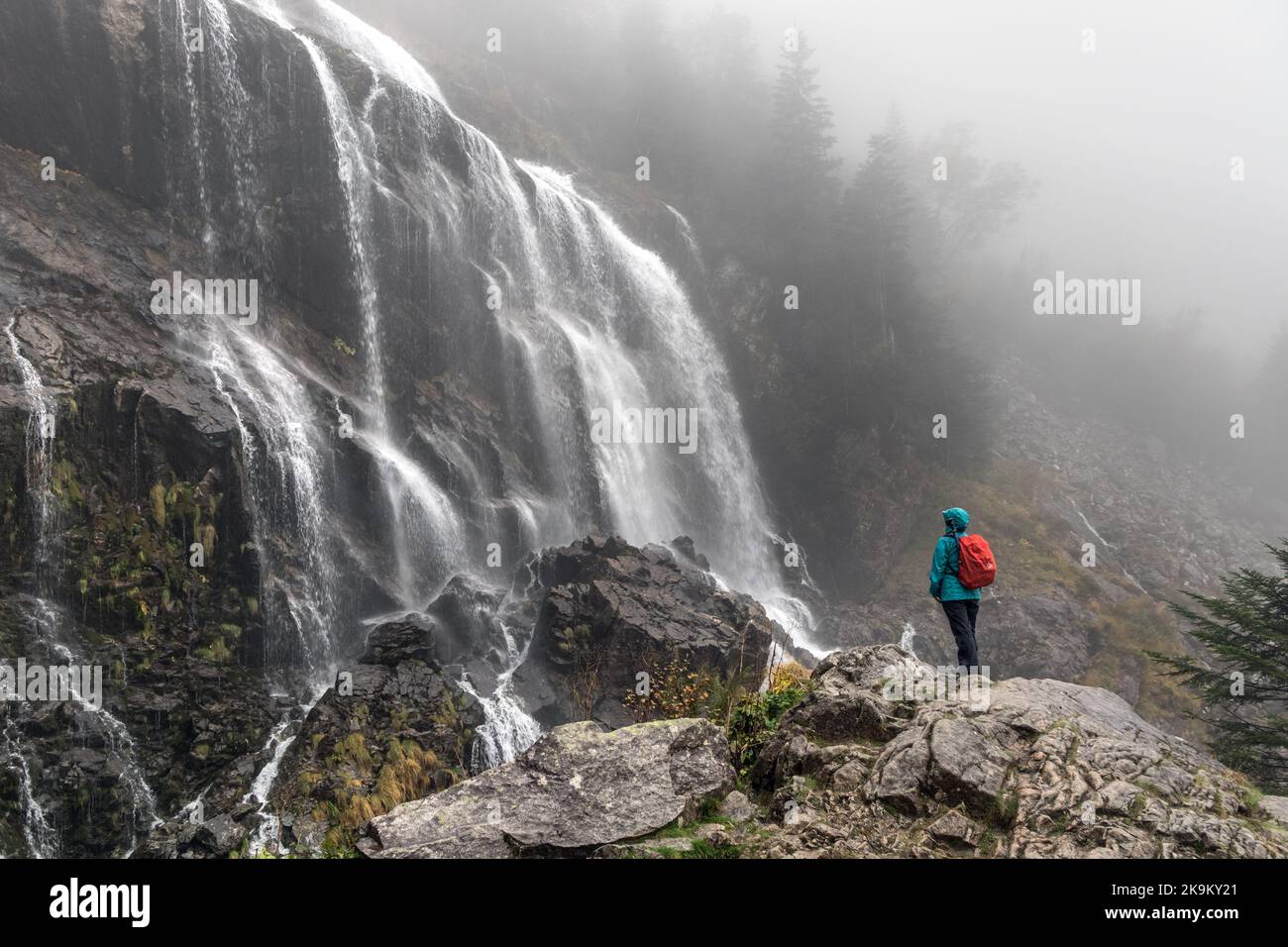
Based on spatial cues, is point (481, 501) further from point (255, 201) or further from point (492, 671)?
point (255, 201)

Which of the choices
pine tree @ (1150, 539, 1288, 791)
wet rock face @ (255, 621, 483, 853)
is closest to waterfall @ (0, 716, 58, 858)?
wet rock face @ (255, 621, 483, 853)

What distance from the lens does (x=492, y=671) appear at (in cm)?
1608

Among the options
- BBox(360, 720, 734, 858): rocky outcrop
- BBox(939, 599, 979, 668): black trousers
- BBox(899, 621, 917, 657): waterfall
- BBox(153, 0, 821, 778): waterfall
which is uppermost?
BBox(153, 0, 821, 778): waterfall

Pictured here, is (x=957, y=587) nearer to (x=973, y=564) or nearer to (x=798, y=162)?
(x=973, y=564)

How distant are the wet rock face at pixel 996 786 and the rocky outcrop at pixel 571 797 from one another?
67 centimetres

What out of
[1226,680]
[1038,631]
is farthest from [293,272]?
[1038,631]

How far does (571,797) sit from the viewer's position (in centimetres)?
514

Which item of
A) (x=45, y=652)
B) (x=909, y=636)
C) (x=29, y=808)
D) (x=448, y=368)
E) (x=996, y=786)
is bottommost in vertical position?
(x=909, y=636)

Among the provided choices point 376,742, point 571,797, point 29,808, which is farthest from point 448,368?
point 571,797

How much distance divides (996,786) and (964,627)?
2.43 metres

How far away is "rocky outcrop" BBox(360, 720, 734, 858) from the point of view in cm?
472

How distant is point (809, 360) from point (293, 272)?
22622 millimetres

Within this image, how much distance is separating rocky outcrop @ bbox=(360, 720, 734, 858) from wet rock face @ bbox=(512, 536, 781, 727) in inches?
373

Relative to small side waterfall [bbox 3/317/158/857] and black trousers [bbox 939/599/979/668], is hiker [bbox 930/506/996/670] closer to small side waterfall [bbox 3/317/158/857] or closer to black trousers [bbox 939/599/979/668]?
black trousers [bbox 939/599/979/668]
